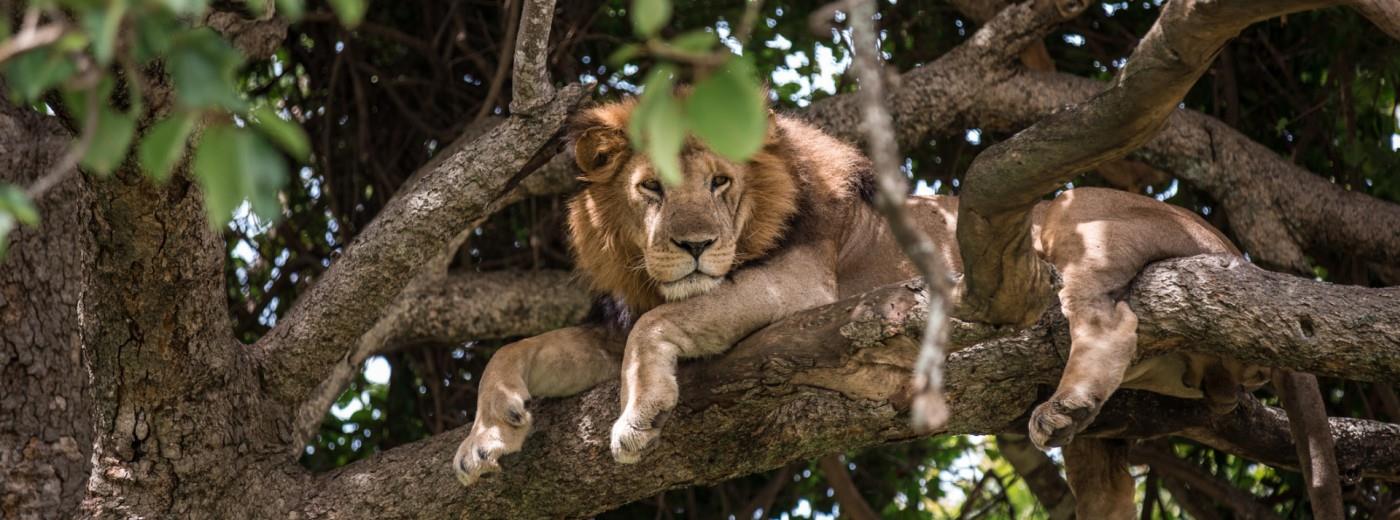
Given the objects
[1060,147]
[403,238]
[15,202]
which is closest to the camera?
[15,202]

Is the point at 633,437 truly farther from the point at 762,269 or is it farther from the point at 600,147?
the point at 600,147

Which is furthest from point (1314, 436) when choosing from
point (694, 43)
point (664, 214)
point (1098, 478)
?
point (694, 43)

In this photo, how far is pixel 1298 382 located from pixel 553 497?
2511mm

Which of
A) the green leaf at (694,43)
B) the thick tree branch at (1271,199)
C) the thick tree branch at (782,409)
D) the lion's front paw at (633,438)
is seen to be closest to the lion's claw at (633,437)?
the lion's front paw at (633,438)

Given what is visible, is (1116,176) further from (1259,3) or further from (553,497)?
(1259,3)

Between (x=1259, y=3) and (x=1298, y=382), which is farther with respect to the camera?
(x=1298, y=382)

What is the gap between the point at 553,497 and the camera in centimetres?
485

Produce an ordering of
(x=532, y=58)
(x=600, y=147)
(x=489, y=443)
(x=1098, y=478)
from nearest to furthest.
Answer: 1. (x=532, y=58)
2. (x=489, y=443)
3. (x=600, y=147)
4. (x=1098, y=478)

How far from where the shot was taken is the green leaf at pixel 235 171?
5.85 ft

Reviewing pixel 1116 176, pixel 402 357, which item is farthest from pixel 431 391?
pixel 1116 176

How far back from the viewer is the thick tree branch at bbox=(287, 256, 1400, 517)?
4203mm

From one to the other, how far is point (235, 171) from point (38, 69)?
0.33m

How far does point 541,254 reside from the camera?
7.87 metres

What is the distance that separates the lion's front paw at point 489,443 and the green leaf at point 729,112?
3026 millimetres
